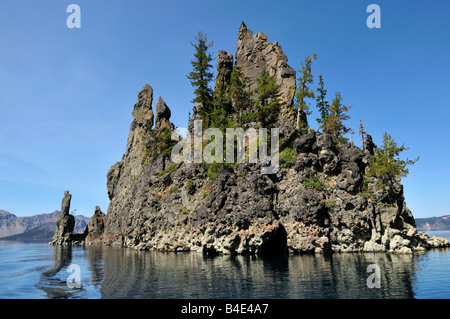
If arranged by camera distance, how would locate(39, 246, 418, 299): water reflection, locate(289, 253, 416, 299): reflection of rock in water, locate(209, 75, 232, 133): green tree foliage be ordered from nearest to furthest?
locate(289, 253, 416, 299): reflection of rock in water
locate(39, 246, 418, 299): water reflection
locate(209, 75, 232, 133): green tree foliage

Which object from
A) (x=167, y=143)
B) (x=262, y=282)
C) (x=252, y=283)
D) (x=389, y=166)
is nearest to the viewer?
(x=252, y=283)

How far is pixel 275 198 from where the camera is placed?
5578 centimetres

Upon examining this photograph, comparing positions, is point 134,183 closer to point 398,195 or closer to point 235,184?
point 235,184

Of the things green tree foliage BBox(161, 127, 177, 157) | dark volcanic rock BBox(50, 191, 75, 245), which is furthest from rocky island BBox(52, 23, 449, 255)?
dark volcanic rock BBox(50, 191, 75, 245)

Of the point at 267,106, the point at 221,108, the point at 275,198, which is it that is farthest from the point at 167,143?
the point at 275,198

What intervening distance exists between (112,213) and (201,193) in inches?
2361

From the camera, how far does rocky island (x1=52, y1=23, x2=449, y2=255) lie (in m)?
48.9

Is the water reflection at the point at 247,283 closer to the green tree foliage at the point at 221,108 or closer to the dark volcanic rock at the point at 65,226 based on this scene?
the green tree foliage at the point at 221,108

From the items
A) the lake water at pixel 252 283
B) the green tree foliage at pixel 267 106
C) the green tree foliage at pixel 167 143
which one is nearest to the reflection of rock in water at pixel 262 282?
the lake water at pixel 252 283

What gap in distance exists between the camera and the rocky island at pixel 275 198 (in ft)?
160

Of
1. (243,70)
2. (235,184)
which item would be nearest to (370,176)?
(235,184)

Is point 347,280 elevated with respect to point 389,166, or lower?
lower

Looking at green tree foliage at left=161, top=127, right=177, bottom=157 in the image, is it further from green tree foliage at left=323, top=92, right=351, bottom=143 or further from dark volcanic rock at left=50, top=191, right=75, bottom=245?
dark volcanic rock at left=50, top=191, right=75, bottom=245

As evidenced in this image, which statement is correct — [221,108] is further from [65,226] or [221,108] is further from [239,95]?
[65,226]
